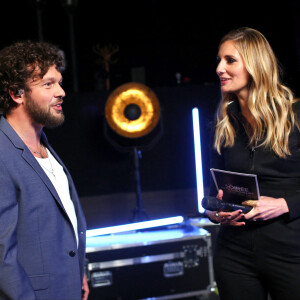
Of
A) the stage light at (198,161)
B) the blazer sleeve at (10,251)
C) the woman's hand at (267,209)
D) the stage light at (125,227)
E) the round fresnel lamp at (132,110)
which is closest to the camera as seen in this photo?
the blazer sleeve at (10,251)

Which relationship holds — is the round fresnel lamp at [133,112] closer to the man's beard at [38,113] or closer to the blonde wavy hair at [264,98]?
the blonde wavy hair at [264,98]

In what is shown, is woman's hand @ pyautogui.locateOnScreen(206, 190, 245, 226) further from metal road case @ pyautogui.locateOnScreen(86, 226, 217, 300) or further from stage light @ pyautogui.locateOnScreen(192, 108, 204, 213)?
stage light @ pyautogui.locateOnScreen(192, 108, 204, 213)

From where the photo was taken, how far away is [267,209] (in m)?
1.79

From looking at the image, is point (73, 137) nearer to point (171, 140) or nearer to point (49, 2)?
point (171, 140)

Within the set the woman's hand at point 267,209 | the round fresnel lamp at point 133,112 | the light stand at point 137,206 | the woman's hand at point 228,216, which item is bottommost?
the light stand at point 137,206

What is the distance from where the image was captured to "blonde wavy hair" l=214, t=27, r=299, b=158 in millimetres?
1868

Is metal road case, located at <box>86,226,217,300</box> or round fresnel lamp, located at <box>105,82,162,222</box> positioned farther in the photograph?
round fresnel lamp, located at <box>105,82,162,222</box>

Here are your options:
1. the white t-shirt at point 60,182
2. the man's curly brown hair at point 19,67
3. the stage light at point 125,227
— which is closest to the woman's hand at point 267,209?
the white t-shirt at point 60,182

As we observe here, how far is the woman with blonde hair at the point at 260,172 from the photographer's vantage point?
5.93ft

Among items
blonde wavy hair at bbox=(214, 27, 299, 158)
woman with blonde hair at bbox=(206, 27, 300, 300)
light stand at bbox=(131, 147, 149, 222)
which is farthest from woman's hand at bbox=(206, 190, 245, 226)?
light stand at bbox=(131, 147, 149, 222)

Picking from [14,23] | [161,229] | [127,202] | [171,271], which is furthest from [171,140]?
[14,23]

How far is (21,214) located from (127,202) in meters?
2.62

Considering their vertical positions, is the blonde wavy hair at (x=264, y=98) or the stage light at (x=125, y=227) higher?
the blonde wavy hair at (x=264, y=98)

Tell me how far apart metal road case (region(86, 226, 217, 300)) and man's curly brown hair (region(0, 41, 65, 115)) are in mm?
1438
